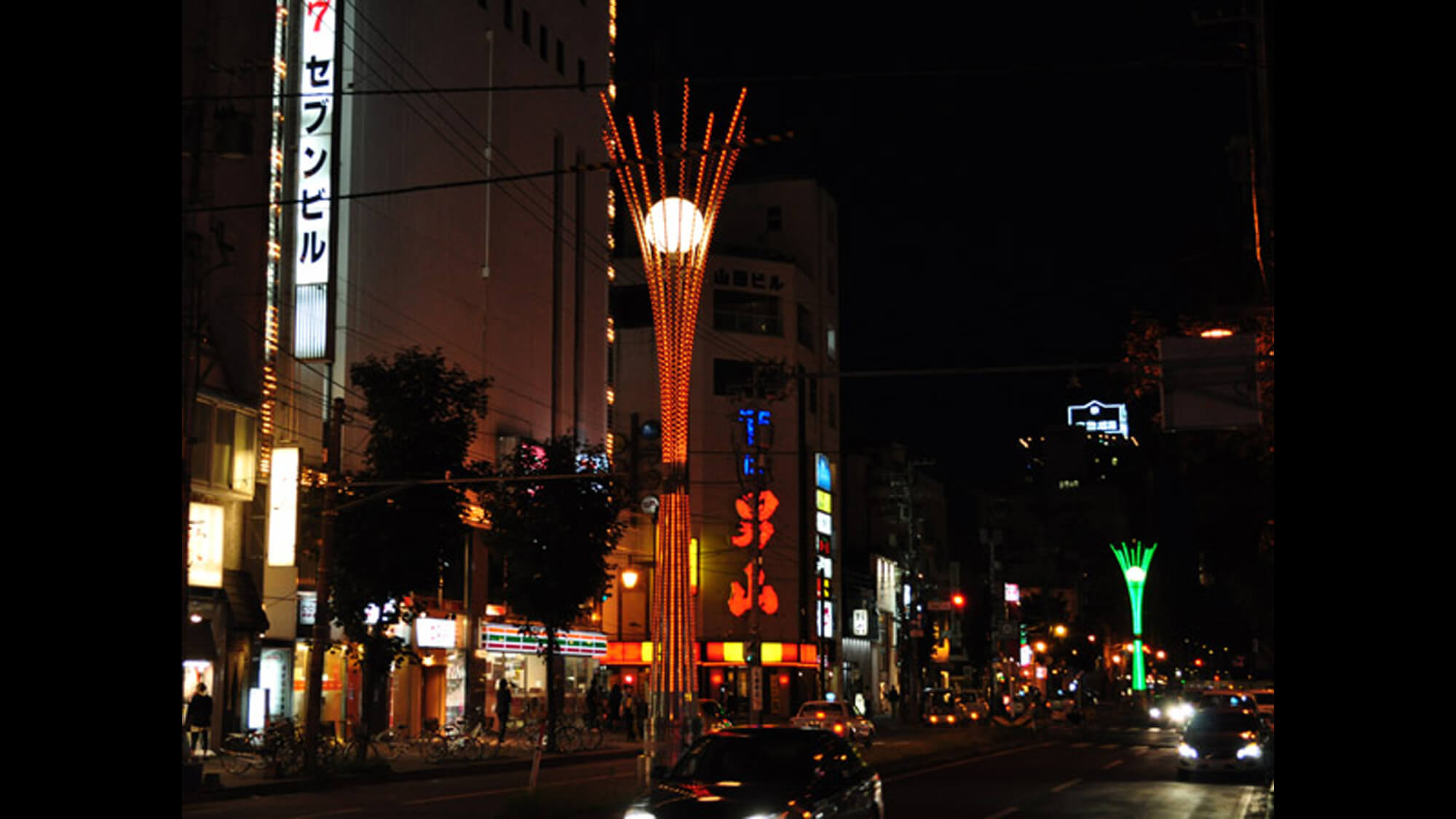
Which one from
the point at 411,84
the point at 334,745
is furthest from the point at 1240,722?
the point at 411,84

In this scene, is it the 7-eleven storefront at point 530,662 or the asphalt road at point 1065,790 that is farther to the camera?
the 7-eleven storefront at point 530,662

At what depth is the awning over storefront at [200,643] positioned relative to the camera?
134ft

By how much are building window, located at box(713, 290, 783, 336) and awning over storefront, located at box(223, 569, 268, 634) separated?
178 ft

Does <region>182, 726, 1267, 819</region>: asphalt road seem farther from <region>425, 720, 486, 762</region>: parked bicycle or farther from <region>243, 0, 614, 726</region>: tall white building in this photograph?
<region>243, 0, 614, 726</region>: tall white building

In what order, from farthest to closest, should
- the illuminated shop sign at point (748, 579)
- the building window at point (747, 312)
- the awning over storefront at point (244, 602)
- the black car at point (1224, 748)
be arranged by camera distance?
the building window at point (747, 312), the illuminated shop sign at point (748, 579), the awning over storefront at point (244, 602), the black car at point (1224, 748)

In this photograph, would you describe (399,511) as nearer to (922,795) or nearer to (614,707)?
(922,795)

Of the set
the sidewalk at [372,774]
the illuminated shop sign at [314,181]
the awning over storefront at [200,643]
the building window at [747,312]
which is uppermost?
the building window at [747,312]

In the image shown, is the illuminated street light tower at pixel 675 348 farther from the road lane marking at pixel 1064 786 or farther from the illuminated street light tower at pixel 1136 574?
the illuminated street light tower at pixel 1136 574

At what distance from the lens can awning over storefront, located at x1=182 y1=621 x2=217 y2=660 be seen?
40781mm

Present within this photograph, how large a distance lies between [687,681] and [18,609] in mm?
30251

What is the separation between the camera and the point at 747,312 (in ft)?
320

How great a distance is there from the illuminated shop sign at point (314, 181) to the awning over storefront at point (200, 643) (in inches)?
419

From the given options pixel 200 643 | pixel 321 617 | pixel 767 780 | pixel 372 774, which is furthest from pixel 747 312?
pixel 767 780

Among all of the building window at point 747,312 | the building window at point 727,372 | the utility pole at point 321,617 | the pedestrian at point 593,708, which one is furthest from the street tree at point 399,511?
the building window at point 747,312
